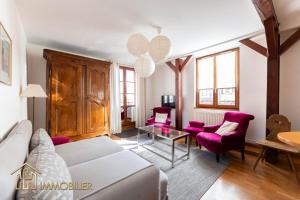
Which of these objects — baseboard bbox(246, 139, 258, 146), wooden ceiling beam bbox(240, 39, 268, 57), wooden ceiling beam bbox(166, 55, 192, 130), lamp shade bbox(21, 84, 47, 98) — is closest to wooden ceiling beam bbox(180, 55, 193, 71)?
wooden ceiling beam bbox(166, 55, 192, 130)

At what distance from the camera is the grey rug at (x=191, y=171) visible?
173 cm

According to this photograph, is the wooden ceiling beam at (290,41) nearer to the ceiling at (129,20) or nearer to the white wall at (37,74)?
the ceiling at (129,20)

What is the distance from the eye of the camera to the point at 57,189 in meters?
0.67

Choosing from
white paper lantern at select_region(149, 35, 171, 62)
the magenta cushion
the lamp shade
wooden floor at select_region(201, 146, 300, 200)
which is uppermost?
white paper lantern at select_region(149, 35, 171, 62)

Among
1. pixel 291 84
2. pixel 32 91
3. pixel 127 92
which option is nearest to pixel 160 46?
pixel 32 91

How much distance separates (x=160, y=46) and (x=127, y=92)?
3179 millimetres

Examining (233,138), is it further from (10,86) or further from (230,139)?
(10,86)

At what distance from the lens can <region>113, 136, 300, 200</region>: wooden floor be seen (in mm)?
1648

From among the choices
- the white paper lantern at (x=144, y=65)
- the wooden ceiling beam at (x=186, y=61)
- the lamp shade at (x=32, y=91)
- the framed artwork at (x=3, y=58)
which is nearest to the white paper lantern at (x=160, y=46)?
the white paper lantern at (x=144, y=65)

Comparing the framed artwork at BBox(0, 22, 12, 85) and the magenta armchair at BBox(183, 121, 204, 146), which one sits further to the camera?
the magenta armchair at BBox(183, 121, 204, 146)

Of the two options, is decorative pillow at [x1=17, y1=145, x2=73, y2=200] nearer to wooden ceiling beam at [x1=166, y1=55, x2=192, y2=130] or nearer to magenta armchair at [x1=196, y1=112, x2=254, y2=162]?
magenta armchair at [x1=196, y1=112, x2=254, y2=162]

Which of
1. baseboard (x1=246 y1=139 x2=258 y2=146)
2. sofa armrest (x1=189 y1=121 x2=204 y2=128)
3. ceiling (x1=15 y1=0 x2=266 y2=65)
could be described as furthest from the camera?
sofa armrest (x1=189 y1=121 x2=204 y2=128)

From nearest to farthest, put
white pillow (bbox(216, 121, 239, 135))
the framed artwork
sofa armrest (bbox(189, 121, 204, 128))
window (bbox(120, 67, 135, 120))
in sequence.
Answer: the framed artwork → white pillow (bbox(216, 121, 239, 135)) → sofa armrest (bbox(189, 121, 204, 128)) → window (bbox(120, 67, 135, 120))

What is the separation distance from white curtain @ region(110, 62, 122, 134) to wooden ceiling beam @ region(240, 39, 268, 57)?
3.28 metres
